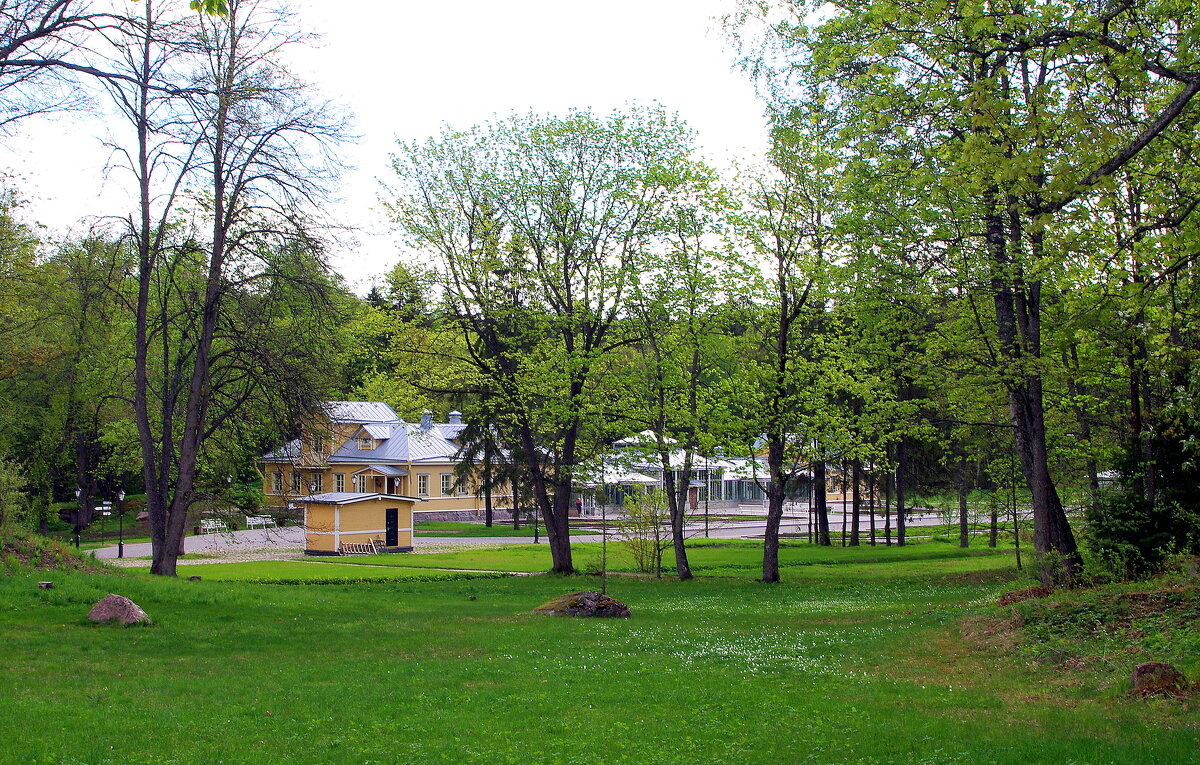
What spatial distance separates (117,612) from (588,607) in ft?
26.7

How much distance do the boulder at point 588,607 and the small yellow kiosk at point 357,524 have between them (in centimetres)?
2388

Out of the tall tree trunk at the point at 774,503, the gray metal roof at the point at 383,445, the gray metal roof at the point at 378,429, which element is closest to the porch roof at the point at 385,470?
the gray metal roof at the point at 383,445

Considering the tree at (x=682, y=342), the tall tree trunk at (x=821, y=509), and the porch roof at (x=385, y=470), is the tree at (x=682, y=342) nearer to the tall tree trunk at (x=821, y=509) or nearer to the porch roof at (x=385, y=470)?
the tall tree trunk at (x=821, y=509)

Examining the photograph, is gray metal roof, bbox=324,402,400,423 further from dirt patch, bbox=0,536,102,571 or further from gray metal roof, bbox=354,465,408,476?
dirt patch, bbox=0,536,102,571

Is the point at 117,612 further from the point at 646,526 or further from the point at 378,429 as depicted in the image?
the point at 378,429

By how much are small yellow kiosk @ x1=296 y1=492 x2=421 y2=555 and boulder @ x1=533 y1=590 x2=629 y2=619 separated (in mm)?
23876

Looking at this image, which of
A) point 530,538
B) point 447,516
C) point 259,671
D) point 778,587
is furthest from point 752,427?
point 447,516

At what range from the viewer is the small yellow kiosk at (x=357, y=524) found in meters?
40.8

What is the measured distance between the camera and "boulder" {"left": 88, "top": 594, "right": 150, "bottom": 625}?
43.9 feet

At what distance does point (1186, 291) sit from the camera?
11.1 metres

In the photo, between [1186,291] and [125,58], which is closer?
[1186,291]

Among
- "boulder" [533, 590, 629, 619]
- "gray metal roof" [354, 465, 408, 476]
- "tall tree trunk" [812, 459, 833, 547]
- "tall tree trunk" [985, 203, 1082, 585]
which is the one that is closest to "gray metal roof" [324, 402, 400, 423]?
"gray metal roof" [354, 465, 408, 476]

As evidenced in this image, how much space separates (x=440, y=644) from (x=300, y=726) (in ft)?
19.3

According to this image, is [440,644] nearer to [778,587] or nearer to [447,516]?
[778,587]
